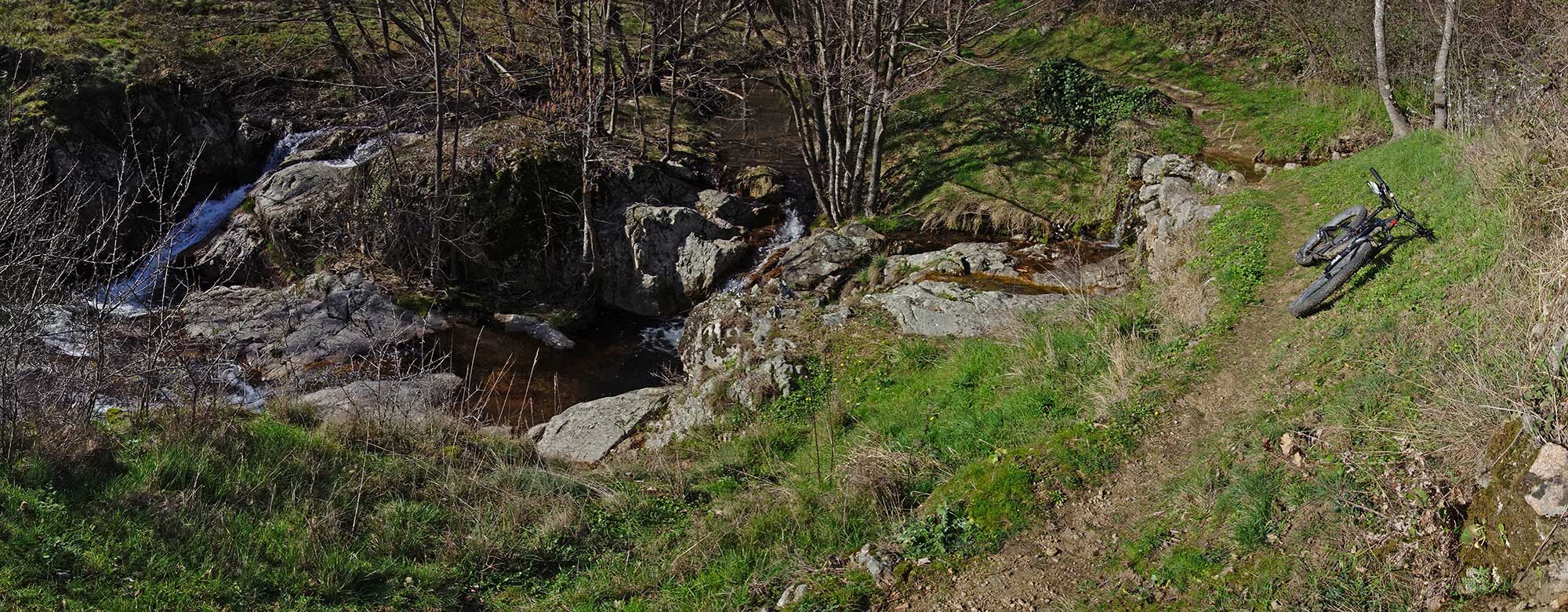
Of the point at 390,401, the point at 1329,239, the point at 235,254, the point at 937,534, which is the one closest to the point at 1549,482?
the point at 937,534

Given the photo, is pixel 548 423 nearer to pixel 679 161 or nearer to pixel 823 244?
pixel 823 244

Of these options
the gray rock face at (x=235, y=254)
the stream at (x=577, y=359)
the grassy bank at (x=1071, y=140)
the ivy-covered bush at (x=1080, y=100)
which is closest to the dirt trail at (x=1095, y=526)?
the stream at (x=577, y=359)

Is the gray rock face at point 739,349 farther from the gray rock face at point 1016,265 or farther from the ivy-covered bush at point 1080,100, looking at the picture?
the ivy-covered bush at point 1080,100

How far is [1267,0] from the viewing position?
757 inches

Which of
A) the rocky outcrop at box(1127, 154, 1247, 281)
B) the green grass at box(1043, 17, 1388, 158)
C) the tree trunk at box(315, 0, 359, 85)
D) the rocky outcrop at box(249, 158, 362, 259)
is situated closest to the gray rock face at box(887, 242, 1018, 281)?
the rocky outcrop at box(1127, 154, 1247, 281)

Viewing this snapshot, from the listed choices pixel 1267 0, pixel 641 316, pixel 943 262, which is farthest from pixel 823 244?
pixel 1267 0

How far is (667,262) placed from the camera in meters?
14.6

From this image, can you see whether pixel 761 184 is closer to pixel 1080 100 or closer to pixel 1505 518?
pixel 1080 100

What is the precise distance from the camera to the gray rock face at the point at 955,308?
9930mm

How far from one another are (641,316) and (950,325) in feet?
20.7

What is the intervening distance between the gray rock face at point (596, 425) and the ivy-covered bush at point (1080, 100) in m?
10.0

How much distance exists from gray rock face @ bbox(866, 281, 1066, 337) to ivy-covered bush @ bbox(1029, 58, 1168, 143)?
6708mm

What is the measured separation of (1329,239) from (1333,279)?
113cm

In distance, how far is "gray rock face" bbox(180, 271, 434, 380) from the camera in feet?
40.6
